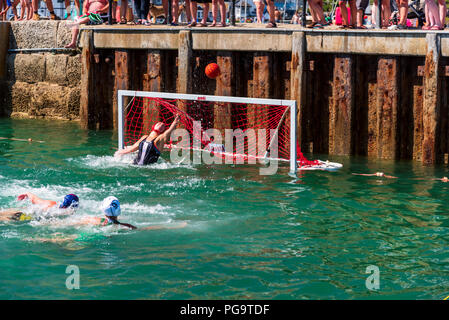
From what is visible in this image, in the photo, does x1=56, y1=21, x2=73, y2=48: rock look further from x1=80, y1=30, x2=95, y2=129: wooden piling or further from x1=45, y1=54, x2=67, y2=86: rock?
x1=80, y1=30, x2=95, y2=129: wooden piling

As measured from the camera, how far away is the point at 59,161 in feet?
56.1

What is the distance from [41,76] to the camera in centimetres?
2312

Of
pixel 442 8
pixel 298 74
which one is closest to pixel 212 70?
pixel 298 74

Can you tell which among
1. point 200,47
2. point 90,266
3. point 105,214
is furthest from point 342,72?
point 90,266

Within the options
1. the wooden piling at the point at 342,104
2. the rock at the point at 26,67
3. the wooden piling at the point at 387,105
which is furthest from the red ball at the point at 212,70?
the rock at the point at 26,67

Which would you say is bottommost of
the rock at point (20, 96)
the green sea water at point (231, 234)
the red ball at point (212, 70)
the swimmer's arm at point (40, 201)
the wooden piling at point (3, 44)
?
the green sea water at point (231, 234)

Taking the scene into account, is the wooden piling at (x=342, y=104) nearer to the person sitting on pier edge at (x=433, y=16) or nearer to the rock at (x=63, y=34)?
the person sitting on pier edge at (x=433, y=16)

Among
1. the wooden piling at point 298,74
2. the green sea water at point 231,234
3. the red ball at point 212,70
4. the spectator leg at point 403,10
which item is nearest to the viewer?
the green sea water at point 231,234

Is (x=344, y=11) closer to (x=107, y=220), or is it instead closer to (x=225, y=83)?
(x=225, y=83)

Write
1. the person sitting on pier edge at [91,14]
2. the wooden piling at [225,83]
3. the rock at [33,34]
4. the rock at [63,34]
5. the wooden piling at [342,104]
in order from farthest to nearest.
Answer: the rock at [33,34]
the rock at [63,34]
the person sitting on pier edge at [91,14]
the wooden piling at [225,83]
the wooden piling at [342,104]

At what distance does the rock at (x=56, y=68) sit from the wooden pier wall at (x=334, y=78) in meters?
3.86

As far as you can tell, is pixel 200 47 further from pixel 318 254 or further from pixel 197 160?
pixel 318 254

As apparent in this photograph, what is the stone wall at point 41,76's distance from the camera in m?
22.6
